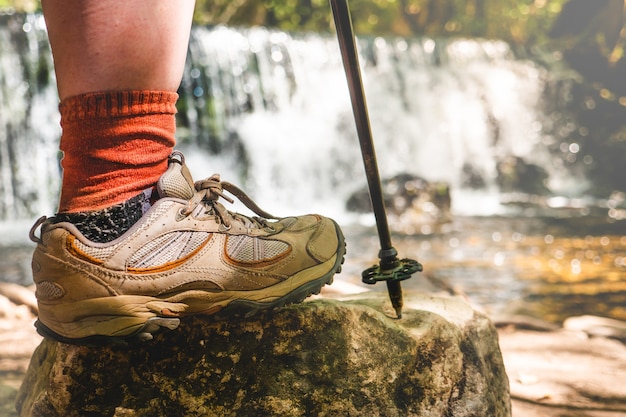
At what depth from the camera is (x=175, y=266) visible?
41.7 inches

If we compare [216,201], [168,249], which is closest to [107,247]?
[168,249]

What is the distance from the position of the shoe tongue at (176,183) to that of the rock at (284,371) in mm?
252

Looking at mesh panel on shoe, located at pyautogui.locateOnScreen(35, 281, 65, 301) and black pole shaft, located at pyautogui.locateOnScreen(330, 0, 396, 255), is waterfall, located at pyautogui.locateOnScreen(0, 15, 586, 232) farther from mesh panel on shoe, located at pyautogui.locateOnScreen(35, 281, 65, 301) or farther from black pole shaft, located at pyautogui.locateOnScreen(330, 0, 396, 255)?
black pole shaft, located at pyautogui.locateOnScreen(330, 0, 396, 255)

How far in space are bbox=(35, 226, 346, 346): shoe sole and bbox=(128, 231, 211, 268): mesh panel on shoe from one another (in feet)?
0.21

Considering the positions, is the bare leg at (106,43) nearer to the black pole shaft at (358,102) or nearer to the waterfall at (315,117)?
the black pole shaft at (358,102)

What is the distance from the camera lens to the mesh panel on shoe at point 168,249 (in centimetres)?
104

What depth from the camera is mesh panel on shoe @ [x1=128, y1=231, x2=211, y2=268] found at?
1035 millimetres

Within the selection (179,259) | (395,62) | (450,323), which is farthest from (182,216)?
(395,62)

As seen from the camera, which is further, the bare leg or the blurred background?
the blurred background

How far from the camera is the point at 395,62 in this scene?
7957 mm

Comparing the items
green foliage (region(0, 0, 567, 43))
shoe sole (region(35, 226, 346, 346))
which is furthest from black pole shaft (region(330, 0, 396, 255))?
green foliage (region(0, 0, 567, 43))

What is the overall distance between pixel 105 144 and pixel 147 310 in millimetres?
304

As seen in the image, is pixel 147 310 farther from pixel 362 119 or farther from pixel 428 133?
pixel 428 133

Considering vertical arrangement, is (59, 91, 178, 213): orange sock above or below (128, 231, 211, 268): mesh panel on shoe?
above
